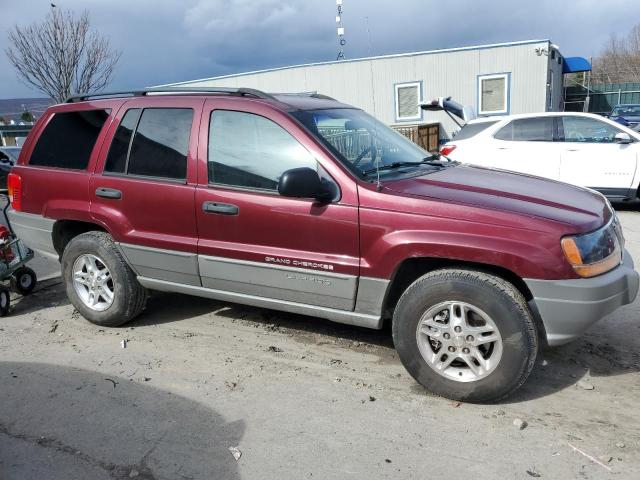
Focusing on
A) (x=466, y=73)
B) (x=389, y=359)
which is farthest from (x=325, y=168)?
(x=466, y=73)

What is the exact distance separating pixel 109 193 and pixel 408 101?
19.1 metres

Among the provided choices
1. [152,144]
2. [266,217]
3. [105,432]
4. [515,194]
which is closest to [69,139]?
[152,144]

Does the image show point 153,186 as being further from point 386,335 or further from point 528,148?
point 528,148

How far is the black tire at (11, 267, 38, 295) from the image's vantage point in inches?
220

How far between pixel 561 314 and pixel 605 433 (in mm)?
668

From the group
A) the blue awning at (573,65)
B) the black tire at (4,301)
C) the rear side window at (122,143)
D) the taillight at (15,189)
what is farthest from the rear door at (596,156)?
the blue awning at (573,65)

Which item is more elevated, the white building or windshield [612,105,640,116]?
the white building

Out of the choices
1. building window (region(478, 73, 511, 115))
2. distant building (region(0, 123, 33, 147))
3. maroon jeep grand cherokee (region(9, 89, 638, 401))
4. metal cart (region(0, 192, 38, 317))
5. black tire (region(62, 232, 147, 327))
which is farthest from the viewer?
distant building (region(0, 123, 33, 147))

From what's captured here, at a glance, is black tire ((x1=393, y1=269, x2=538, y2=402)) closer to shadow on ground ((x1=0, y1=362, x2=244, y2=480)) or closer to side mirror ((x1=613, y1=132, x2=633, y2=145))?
shadow on ground ((x1=0, y1=362, x2=244, y2=480))

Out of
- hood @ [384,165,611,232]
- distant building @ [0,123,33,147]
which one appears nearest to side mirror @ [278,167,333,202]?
hood @ [384,165,611,232]

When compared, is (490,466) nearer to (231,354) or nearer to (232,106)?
(231,354)

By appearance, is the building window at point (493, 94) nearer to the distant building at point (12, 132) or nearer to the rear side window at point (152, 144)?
the rear side window at point (152, 144)

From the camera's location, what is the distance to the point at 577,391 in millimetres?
3406

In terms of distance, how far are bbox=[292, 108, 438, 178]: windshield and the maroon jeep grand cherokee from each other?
17mm
